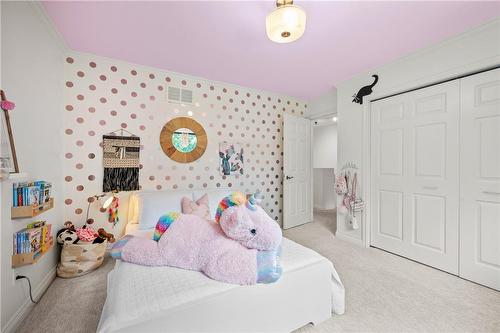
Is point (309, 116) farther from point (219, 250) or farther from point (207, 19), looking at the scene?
point (219, 250)

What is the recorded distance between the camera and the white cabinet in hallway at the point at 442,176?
75.2 inches

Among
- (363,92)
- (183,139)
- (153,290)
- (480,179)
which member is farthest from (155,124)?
(480,179)

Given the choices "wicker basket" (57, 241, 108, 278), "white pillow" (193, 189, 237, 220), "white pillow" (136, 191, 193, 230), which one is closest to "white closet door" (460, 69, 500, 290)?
"white pillow" (193, 189, 237, 220)

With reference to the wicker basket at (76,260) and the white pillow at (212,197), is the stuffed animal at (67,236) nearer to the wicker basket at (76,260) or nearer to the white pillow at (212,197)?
the wicker basket at (76,260)

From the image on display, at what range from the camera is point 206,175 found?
10.0 feet

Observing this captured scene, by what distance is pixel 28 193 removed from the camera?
146 centimetres

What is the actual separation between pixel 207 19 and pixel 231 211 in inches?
64.5

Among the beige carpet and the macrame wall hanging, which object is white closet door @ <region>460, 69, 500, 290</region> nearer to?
the beige carpet

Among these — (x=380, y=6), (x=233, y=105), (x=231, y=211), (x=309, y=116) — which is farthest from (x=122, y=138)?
(x=309, y=116)

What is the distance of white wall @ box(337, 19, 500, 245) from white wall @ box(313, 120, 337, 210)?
2.07 metres

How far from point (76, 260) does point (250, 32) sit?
9.11ft

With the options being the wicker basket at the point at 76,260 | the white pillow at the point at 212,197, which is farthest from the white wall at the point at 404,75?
the wicker basket at the point at 76,260

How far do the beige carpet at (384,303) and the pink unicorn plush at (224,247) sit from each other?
0.60 metres

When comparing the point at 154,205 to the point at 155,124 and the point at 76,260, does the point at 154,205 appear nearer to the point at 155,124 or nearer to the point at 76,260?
the point at 76,260
